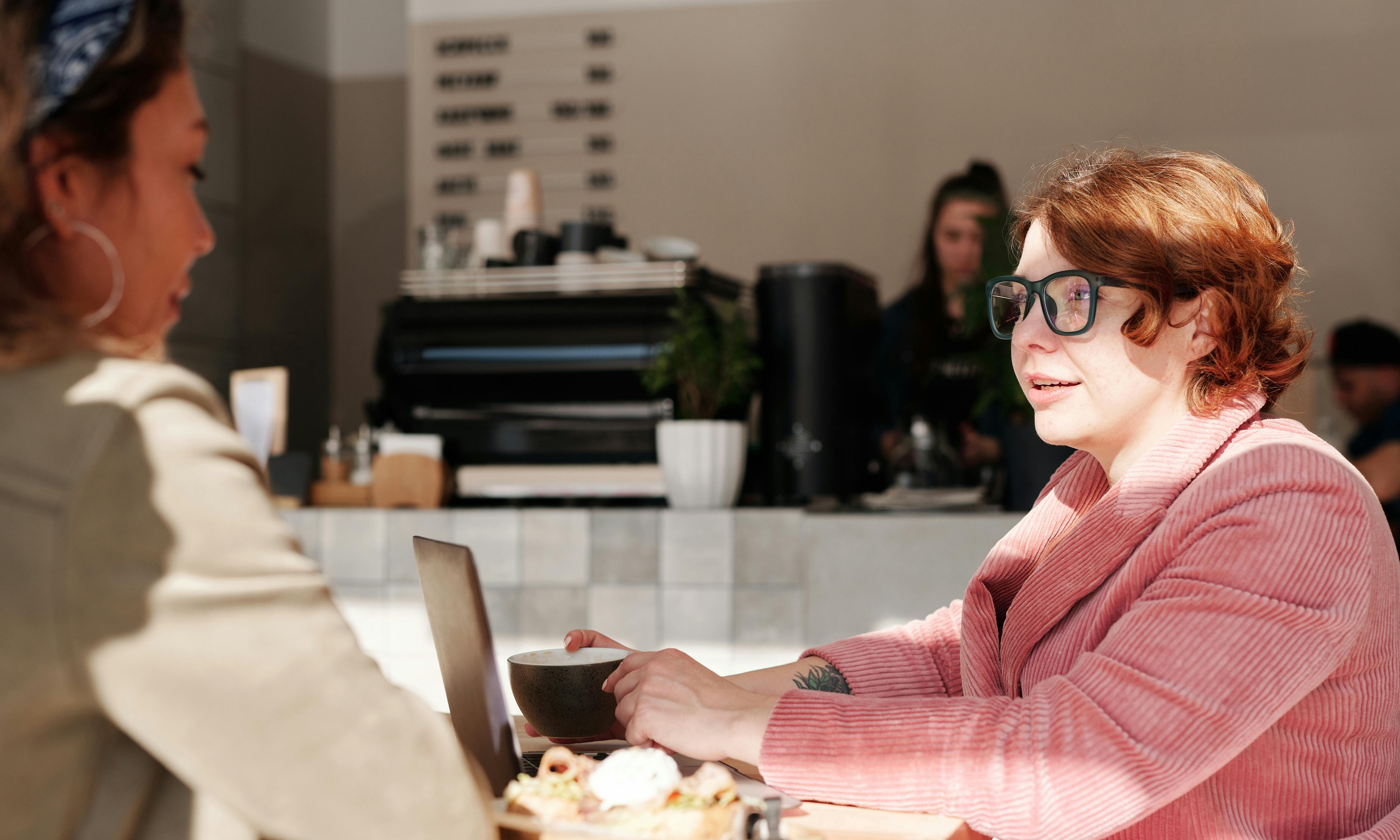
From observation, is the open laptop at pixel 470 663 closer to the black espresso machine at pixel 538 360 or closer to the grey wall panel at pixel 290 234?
the black espresso machine at pixel 538 360

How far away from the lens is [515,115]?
441 cm

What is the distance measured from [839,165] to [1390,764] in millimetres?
3588

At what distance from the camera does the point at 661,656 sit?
1010 millimetres

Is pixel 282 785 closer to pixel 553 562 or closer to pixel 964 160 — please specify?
pixel 553 562

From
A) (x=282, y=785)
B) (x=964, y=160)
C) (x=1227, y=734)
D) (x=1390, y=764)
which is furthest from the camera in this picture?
(x=964, y=160)

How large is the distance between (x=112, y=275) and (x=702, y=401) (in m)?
1.77

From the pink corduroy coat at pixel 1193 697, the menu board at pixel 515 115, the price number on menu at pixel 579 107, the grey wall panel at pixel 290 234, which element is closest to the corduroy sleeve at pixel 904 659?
the pink corduroy coat at pixel 1193 697

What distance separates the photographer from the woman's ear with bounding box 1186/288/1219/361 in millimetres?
1051

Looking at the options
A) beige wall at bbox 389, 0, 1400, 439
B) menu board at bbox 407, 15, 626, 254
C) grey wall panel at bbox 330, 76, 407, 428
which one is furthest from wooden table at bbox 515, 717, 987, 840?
grey wall panel at bbox 330, 76, 407, 428

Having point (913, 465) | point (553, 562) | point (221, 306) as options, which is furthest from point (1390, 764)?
point (221, 306)

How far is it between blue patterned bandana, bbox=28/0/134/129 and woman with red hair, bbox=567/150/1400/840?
613mm

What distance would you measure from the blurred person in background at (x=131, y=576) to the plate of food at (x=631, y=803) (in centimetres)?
10

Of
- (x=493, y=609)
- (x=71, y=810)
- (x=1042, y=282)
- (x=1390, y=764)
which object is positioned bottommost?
(x=493, y=609)

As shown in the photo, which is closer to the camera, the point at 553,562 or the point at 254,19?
the point at 553,562
